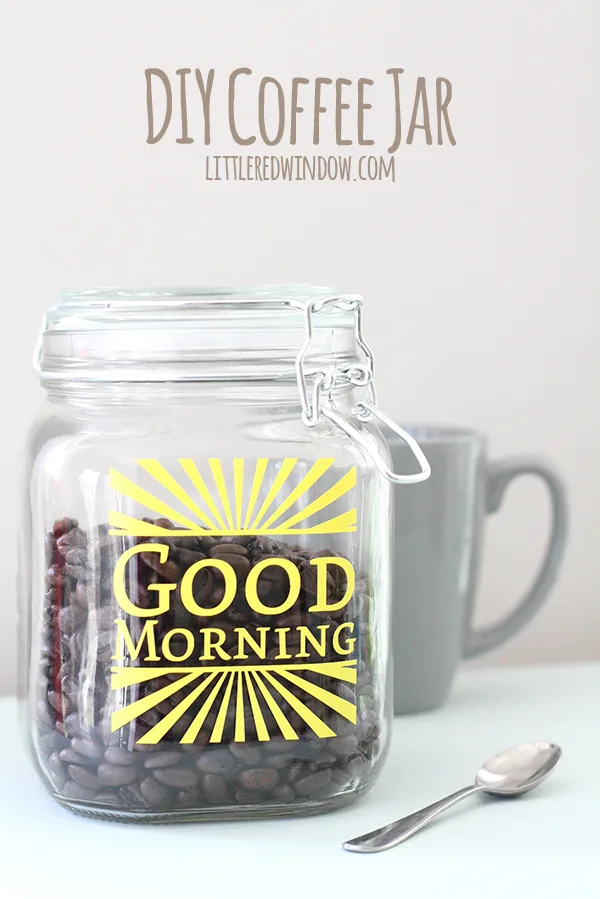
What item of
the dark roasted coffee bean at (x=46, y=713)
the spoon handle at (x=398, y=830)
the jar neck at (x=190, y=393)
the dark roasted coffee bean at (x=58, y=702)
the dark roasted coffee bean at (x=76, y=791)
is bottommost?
the spoon handle at (x=398, y=830)

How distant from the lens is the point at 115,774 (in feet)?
2.05

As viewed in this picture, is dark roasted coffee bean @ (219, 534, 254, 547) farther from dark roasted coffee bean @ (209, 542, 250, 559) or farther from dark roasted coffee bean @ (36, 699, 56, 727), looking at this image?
dark roasted coffee bean @ (36, 699, 56, 727)

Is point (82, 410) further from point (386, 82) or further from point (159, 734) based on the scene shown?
point (386, 82)

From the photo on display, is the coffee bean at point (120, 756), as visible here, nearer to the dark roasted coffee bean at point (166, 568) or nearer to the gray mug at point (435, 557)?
the dark roasted coffee bean at point (166, 568)

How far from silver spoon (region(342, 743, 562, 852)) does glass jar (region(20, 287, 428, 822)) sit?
0.04 meters

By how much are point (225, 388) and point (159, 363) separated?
1.5 inches

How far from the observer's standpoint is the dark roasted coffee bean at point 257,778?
625 mm

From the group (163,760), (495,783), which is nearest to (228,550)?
(163,760)

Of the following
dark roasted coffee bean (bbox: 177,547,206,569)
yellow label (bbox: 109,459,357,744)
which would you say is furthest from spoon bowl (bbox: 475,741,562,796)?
dark roasted coffee bean (bbox: 177,547,206,569)

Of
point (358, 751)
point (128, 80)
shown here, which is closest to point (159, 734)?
point (358, 751)

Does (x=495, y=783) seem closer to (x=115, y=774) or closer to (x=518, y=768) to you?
(x=518, y=768)

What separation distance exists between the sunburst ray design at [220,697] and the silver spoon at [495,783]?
6cm

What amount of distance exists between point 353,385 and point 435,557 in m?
0.22

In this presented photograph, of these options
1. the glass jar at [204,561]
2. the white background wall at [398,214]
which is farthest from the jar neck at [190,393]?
the white background wall at [398,214]
